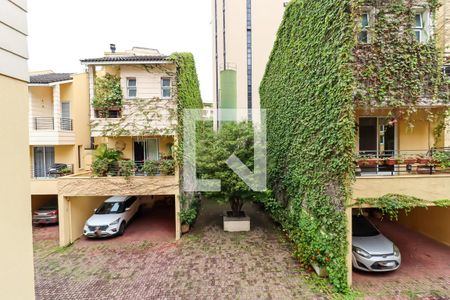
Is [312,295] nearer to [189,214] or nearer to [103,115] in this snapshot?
[189,214]

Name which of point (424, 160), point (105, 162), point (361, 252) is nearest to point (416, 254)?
point (361, 252)

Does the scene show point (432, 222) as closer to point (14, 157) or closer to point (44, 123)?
point (14, 157)

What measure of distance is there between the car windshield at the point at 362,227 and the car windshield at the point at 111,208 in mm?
10557

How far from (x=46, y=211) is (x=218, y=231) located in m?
9.91

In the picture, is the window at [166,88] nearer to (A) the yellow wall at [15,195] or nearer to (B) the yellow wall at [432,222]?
(A) the yellow wall at [15,195]

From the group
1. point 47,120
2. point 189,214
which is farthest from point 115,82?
point 189,214

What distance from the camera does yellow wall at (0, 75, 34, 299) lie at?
7.12 ft

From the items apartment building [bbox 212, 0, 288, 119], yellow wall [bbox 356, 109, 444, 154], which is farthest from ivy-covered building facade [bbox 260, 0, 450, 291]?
apartment building [bbox 212, 0, 288, 119]

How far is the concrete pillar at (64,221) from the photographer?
9.54 m

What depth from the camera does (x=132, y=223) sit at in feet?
39.2

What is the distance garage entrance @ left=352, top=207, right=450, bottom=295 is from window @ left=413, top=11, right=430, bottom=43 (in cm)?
642

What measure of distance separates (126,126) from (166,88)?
2.68 meters

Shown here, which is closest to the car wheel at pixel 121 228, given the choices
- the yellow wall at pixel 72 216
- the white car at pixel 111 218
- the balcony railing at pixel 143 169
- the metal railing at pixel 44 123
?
the white car at pixel 111 218

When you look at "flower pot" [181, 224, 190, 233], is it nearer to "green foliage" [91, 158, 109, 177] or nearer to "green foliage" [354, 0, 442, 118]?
"green foliage" [91, 158, 109, 177]
